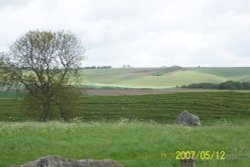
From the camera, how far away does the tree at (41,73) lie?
183ft

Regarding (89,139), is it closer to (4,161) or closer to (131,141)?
(131,141)

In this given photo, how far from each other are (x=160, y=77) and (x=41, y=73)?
8733cm

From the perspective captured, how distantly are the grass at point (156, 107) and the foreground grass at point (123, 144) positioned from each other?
35.6m

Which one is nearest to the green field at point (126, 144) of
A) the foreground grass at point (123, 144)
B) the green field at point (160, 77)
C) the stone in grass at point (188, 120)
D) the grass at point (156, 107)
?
the foreground grass at point (123, 144)

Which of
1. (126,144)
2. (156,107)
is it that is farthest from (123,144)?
(156,107)

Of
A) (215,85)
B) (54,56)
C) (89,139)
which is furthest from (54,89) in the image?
(215,85)

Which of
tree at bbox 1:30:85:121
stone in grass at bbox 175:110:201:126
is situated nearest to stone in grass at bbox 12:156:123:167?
stone in grass at bbox 175:110:201:126

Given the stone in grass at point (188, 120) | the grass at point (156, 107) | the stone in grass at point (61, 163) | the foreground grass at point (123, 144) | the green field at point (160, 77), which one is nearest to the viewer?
the stone in grass at point (61, 163)

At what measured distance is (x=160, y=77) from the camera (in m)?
141

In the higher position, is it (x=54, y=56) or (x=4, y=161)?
(x=54, y=56)

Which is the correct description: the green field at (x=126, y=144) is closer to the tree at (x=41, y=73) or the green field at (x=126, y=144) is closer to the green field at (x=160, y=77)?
the tree at (x=41, y=73)

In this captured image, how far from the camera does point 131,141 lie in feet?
67.2

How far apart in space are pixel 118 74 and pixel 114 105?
250 feet

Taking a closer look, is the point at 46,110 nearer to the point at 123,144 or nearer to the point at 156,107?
the point at 156,107
